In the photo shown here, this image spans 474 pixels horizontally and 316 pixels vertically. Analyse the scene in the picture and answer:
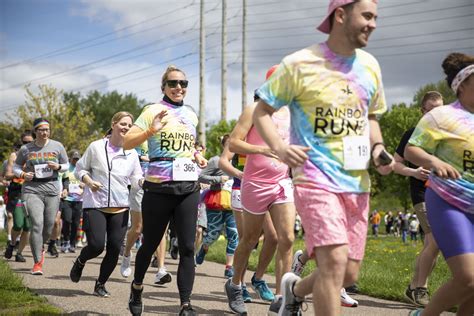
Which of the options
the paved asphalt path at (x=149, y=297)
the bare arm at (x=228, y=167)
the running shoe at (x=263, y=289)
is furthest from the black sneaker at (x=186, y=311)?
the running shoe at (x=263, y=289)

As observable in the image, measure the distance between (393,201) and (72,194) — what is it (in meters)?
77.2

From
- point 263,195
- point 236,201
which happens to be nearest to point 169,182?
point 263,195

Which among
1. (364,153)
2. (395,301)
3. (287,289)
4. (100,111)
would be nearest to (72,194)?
(395,301)

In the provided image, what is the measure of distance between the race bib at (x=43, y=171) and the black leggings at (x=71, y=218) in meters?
5.62

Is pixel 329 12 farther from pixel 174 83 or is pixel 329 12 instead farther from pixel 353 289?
pixel 353 289

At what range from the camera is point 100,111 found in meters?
106

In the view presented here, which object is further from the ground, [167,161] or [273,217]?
[167,161]

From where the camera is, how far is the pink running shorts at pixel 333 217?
434 cm

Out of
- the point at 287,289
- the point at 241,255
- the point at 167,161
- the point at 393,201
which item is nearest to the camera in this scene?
the point at 287,289

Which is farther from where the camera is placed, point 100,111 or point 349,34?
point 100,111

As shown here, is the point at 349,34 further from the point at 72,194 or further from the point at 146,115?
the point at 72,194

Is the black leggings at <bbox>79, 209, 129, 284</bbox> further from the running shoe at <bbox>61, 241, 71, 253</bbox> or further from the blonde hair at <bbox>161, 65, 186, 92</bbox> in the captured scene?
the running shoe at <bbox>61, 241, 71, 253</bbox>

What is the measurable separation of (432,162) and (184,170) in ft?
7.68

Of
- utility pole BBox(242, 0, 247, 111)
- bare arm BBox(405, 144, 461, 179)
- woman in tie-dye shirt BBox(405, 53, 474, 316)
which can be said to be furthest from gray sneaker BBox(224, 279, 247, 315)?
utility pole BBox(242, 0, 247, 111)
